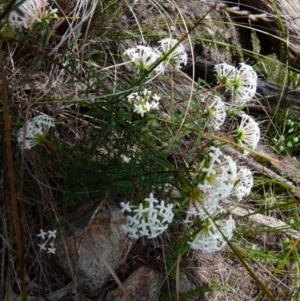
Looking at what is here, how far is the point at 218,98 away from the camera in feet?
6.09

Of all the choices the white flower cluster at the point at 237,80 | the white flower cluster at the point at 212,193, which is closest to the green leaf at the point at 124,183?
the white flower cluster at the point at 212,193

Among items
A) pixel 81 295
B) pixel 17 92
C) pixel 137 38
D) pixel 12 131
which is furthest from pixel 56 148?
pixel 137 38

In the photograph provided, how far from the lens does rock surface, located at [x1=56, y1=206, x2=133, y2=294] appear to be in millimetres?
1988

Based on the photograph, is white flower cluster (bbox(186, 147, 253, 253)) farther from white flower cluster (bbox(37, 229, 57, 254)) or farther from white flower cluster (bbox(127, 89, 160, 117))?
white flower cluster (bbox(37, 229, 57, 254))

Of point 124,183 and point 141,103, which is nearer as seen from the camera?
point 124,183

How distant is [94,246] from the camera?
2.03 m

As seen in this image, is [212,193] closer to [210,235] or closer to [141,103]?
[210,235]

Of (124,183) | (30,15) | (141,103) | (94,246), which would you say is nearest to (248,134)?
(141,103)

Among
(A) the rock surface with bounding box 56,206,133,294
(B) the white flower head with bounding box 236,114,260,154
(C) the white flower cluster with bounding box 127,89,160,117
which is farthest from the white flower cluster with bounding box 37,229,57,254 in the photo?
(B) the white flower head with bounding box 236,114,260,154

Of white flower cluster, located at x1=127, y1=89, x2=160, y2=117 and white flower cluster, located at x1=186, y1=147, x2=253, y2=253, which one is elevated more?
white flower cluster, located at x1=127, y1=89, x2=160, y2=117

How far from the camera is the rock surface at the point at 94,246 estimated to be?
1.99 metres

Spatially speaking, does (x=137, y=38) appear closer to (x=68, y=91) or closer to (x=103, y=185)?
(x=68, y=91)

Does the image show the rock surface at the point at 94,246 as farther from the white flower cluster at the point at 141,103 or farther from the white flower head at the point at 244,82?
the white flower head at the point at 244,82

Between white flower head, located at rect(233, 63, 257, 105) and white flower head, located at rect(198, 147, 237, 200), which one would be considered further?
white flower head, located at rect(233, 63, 257, 105)
